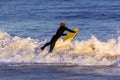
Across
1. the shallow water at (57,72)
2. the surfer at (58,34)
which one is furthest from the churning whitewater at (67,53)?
the shallow water at (57,72)

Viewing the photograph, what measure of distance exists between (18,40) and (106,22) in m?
12.1

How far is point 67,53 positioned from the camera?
24297 millimetres

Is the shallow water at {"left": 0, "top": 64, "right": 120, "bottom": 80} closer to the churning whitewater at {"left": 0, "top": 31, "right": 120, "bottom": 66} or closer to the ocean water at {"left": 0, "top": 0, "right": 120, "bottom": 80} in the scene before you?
the ocean water at {"left": 0, "top": 0, "right": 120, "bottom": 80}

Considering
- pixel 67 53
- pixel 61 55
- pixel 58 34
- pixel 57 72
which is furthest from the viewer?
pixel 67 53

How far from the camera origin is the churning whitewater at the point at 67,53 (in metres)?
23.0

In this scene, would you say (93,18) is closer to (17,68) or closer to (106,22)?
(106,22)

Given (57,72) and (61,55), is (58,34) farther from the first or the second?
(57,72)

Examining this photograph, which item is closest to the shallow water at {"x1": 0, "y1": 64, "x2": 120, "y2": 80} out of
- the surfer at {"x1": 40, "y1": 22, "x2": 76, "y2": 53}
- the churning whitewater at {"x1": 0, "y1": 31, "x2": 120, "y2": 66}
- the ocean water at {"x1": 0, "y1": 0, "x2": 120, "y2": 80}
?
the ocean water at {"x1": 0, "y1": 0, "x2": 120, "y2": 80}

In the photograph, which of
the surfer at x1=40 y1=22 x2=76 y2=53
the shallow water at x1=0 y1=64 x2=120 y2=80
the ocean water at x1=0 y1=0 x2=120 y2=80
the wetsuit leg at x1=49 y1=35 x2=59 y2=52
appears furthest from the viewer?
the wetsuit leg at x1=49 y1=35 x2=59 y2=52

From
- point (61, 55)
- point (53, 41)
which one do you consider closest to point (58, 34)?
point (53, 41)

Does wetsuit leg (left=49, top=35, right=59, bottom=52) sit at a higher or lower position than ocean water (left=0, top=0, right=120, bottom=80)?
higher

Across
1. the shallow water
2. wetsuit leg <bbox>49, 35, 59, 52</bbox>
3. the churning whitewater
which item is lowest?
the shallow water

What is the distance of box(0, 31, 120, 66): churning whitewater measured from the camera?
2295 centimetres

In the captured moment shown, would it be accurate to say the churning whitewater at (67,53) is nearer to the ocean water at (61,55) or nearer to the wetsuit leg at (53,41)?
the ocean water at (61,55)
